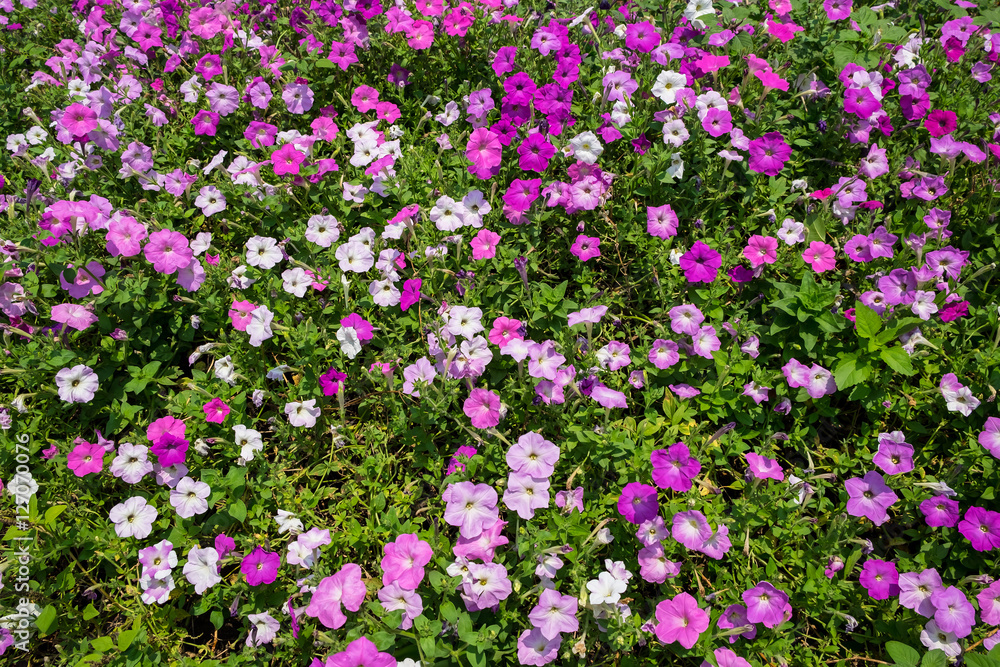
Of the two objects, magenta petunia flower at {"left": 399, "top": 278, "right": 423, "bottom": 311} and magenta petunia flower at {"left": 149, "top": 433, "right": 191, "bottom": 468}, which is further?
magenta petunia flower at {"left": 399, "top": 278, "right": 423, "bottom": 311}

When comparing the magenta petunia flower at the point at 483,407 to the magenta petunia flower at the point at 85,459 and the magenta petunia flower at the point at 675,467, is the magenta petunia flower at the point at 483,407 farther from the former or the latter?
the magenta petunia flower at the point at 85,459

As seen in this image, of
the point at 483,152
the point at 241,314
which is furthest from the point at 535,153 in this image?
the point at 241,314

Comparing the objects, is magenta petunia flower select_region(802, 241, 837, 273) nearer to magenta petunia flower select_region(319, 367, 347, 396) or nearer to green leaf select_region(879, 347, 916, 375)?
green leaf select_region(879, 347, 916, 375)

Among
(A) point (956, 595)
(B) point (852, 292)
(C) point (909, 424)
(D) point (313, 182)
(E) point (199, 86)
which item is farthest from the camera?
(E) point (199, 86)

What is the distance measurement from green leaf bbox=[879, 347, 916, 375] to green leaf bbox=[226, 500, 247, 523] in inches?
137

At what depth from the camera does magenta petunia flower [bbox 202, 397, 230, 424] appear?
3326 millimetres

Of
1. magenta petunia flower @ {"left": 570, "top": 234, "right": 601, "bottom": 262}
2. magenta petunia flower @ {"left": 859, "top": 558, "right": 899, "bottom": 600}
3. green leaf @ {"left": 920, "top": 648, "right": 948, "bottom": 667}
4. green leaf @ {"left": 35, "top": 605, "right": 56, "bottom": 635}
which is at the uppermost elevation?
magenta petunia flower @ {"left": 570, "top": 234, "right": 601, "bottom": 262}

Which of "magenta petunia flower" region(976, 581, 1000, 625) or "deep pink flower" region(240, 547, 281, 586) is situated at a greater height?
"magenta petunia flower" region(976, 581, 1000, 625)

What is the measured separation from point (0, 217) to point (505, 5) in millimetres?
4012

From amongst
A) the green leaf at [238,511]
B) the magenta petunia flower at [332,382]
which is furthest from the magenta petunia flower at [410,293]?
the green leaf at [238,511]

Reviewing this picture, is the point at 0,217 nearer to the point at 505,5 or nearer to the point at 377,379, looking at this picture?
the point at 377,379

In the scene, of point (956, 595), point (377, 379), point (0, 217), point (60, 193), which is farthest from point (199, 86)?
point (956, 595)

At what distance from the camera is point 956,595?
269 cm

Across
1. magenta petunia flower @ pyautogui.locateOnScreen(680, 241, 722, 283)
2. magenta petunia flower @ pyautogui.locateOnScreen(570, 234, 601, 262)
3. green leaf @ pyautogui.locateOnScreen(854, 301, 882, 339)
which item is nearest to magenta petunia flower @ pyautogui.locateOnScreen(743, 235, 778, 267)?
magenta petunia flower @ pyautogui.locateOnScreen(680, 241, 722, 283)
